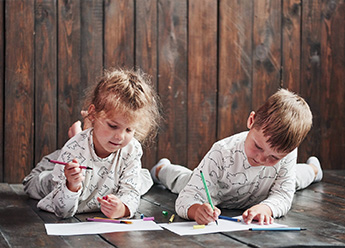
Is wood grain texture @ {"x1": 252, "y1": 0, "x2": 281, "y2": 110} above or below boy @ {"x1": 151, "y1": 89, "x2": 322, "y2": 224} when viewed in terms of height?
above

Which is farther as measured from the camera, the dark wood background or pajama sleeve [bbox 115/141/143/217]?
the dark wood background

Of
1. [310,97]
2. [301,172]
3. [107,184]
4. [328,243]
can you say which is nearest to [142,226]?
[107,184]

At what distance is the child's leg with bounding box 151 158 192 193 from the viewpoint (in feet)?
7.75

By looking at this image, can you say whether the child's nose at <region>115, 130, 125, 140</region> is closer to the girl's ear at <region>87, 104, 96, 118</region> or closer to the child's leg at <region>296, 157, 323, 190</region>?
the girl's ear at <region>87, 104, 96, 118</region>

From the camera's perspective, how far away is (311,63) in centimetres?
311

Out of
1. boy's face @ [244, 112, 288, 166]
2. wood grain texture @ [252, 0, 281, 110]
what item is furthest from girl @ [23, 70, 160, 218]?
wood grain texture @ [252, 0, 281, 110]

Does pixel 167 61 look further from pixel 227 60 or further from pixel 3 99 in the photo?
pixel 3 99

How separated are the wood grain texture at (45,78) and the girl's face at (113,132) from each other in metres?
0.93

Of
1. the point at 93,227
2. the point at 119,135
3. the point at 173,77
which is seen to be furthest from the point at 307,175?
the point at 93,227

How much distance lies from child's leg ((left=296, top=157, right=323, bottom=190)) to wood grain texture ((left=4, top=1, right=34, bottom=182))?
4.22ft

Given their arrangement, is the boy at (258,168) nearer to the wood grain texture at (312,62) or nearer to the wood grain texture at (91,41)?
the wood grain texture at (91,41)

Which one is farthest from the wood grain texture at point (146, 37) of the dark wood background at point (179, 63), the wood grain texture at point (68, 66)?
the wood grain texture at point (68, 66)

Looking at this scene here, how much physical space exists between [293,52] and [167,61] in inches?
29.2

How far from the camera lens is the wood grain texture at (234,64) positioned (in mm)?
2963
